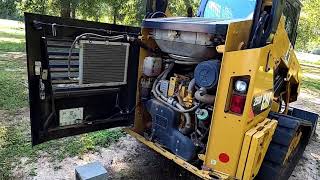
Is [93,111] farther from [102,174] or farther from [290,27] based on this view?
[290,27]

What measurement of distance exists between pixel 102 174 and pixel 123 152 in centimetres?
127

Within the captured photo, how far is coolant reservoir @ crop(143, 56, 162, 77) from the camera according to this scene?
3767 millimetres

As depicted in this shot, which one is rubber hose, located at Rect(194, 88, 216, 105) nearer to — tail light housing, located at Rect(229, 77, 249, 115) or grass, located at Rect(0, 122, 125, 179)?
tail light housing, located at Rect(229, 77, 249, 115)

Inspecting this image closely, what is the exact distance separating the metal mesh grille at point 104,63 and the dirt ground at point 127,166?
1069 mm

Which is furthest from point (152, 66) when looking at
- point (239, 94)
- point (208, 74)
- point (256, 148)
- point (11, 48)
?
point (11, 48)

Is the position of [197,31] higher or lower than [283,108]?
higher

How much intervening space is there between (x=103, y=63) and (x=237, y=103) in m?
1.52

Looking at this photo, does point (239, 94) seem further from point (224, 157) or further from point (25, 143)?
point (25, 143)

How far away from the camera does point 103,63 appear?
11.5ft

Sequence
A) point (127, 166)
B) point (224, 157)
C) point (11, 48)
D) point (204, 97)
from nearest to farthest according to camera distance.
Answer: point (224, 157) < point (204, 97) < point (127, 166) < point (11, 48)

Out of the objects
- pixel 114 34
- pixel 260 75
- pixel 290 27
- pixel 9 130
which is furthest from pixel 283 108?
pixel 9 130

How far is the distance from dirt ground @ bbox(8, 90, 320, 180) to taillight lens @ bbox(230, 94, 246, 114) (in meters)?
1.38

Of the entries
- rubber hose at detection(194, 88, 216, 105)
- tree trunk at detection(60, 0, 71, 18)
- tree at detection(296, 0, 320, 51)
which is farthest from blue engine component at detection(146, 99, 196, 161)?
tree at detection(296, 0, 320, 51)

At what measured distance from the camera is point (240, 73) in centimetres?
279
